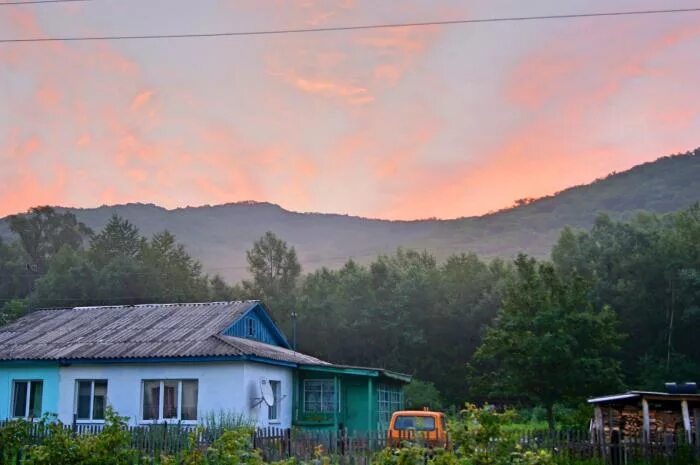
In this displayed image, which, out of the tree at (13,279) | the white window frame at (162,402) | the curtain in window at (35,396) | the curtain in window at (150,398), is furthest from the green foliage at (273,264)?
the white window frame at (162,402)

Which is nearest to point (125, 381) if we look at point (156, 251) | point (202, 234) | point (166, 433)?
point (166, 433)

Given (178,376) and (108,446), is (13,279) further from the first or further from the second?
(108,446)

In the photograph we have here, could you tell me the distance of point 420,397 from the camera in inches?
1678

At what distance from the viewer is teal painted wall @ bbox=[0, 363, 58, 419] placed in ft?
84.0

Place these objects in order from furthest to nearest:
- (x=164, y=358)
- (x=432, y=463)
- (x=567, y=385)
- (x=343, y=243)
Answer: (x=343, y=243) < (x=567, y=385) < (x=164, y=358) < (x=432, y=463)

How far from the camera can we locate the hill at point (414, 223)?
107000 mm

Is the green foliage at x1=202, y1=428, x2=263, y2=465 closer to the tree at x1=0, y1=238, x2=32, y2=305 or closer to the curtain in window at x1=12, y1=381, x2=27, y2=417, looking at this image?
the curtain in window at x1=12, y1=381, x2=27, y2=417

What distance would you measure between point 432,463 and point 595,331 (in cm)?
2851

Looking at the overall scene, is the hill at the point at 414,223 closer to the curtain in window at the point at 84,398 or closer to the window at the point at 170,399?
the curtain in window at the point at 84,398

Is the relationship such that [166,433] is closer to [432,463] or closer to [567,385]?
[432,463]

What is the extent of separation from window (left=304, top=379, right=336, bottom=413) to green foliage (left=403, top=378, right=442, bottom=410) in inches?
594

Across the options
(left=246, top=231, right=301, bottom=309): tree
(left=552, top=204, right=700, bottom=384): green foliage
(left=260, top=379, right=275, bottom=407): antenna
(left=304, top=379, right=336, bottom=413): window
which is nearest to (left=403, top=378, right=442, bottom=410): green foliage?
(left=552, top=204, right=700, bottom=384): green foliage

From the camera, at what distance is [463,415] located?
8.59m

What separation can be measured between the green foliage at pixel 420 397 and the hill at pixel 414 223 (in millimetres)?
51820
